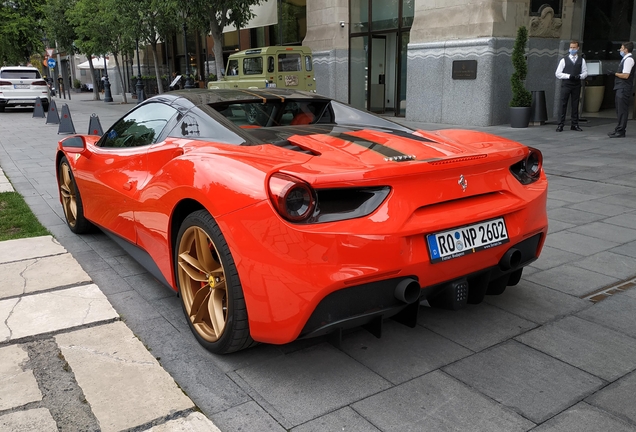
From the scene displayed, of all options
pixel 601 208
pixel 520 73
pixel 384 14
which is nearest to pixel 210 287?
pixel 601 208

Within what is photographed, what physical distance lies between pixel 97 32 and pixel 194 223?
95.3 ft

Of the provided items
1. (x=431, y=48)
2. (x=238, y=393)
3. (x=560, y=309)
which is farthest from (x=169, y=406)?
(x=431, y=48)

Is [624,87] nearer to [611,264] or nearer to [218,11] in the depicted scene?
[611,264]

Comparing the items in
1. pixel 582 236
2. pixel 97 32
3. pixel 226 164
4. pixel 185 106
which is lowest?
pixel 582 236

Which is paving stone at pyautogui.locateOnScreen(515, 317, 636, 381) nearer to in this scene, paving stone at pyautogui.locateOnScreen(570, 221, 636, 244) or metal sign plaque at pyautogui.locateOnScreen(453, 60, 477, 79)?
paving stone at pyautogui.locateOnScreen(570, 221, 636, 244)

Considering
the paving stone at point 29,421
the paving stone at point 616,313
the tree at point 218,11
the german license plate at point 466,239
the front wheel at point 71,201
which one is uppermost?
the tree at point 218,11

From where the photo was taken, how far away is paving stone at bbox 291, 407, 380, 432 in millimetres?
2377

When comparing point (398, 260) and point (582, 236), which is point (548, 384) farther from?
point (582, 236)

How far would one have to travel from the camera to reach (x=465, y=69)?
14602 millimetres

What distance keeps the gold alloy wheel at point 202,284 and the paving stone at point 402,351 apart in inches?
27.5

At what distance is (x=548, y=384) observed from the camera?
2.70 meters

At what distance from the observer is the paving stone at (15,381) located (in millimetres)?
2615

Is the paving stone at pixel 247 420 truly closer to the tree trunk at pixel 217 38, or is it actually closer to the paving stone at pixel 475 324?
the paving stone at pixel 475 324

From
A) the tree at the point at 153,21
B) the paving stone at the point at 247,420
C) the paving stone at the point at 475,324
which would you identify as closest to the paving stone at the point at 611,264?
the paving stone at the point at 475,324
